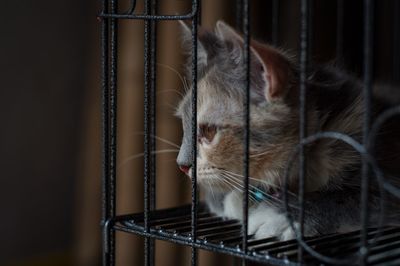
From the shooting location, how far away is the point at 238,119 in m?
1.02

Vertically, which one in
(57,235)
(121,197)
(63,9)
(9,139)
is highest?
(63,9)

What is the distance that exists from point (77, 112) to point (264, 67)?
1487mm

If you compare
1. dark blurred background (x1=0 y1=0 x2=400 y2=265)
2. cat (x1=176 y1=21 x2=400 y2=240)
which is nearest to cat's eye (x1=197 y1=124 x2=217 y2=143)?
cat (x1=176 y1=21 x2=400 y2=240)

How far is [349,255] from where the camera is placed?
81 centimetres

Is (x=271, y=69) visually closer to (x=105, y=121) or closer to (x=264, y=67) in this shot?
(x=264, y=67)

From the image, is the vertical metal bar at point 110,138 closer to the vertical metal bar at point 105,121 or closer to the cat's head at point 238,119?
the vertical metal bar at point 105,121

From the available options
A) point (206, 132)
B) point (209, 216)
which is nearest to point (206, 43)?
point (206, 132)

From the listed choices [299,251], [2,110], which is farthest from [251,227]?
[2,110]

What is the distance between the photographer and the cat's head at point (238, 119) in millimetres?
976

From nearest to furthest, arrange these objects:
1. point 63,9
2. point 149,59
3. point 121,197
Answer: point 149,59 < point 121,197 < point 63,9

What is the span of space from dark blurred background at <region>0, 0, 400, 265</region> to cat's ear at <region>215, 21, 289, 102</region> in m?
0.90

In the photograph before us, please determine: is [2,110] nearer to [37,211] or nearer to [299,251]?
[37,211]

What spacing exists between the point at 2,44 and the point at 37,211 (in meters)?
0.58

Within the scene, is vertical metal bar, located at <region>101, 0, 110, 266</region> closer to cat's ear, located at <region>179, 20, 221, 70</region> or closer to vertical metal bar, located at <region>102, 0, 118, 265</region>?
vertical metal bar, located at <region>102, 0, 118, 265</region>
